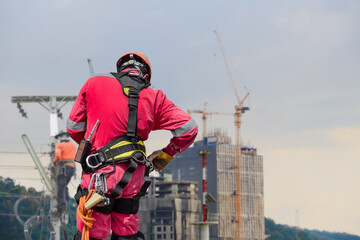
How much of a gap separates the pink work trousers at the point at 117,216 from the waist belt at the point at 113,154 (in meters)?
0.07

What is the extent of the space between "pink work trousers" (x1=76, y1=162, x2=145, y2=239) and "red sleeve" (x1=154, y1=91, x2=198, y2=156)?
57cm

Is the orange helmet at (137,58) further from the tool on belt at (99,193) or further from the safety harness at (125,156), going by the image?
the tool on belt at (99,193)

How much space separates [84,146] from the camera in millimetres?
7305

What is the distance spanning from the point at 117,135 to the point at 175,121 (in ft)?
2.41

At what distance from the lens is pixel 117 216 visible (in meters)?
7.37

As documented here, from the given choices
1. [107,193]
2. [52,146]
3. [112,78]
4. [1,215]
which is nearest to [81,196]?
[107,193]

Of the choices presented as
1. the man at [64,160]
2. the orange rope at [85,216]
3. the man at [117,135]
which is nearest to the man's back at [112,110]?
the man at [117,135]

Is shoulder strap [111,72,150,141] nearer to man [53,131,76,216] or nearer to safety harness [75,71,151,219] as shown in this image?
safety harness [75,71,151,219]

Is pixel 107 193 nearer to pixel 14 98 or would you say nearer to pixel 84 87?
pixel 84 87

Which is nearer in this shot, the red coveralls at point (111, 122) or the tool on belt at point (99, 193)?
the tool on belt at point (99, 193)

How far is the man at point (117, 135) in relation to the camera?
7.26 m

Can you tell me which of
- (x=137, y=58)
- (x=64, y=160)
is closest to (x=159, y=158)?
(x=137, y=58)

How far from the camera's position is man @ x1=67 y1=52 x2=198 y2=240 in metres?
7.26

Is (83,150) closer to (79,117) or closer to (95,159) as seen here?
(95,159)
